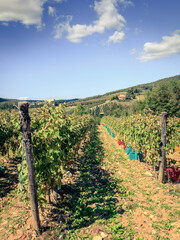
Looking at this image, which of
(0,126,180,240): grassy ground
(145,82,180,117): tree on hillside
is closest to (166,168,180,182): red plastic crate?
(0,126,180,240): grassy ground

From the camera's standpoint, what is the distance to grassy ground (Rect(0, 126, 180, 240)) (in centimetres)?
473

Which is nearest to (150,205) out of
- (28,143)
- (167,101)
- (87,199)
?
(87,199)

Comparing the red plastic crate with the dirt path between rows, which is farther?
the red plastic crate

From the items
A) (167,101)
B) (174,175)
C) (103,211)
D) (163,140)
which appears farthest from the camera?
(167,101)

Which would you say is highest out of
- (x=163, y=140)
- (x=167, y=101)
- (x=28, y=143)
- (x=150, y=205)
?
(x=167, y=101)

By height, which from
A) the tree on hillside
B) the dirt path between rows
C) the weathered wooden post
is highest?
the tree on hillside

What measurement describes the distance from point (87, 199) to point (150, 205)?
256cm

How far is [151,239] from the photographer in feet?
14.9

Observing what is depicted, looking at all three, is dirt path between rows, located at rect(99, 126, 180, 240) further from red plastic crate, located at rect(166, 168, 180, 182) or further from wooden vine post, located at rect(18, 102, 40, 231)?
wooden vine post, located at rect(18, 102, 40, 231)

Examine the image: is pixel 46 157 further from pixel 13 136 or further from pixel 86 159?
pixel 86 159

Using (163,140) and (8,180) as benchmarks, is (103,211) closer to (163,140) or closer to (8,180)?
(163,140)

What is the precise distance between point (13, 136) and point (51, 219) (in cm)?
732

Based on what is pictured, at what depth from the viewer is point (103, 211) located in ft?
19.3

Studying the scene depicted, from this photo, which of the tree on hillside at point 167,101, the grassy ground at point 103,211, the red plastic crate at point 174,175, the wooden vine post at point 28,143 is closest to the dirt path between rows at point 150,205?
the grassy ground at point 103,211
